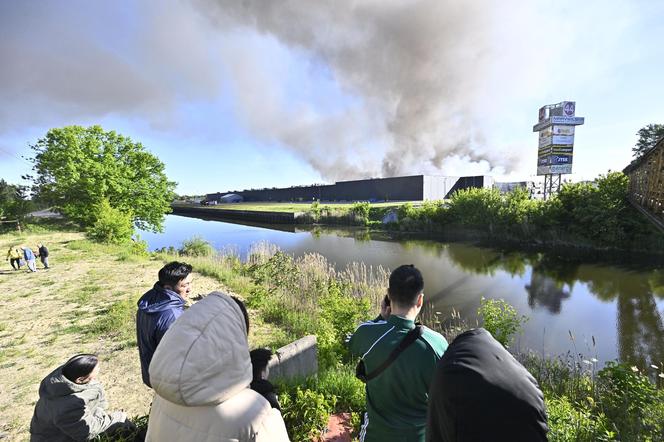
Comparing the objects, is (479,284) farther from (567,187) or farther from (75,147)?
(75,147)

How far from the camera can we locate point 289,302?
741cm

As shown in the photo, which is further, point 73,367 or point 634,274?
point 634,274

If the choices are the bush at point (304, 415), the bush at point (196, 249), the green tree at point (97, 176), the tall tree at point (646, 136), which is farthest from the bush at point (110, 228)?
the tall tree at point (646, 136)

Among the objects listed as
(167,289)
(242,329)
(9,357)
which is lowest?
(9,357)

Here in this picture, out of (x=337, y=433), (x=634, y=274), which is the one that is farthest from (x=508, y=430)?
(x=634, y=274)

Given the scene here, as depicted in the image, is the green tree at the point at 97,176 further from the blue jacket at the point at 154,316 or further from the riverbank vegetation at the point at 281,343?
the blue jacket at the point at 154,316

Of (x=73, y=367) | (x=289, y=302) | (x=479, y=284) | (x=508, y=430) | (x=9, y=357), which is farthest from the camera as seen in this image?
(x=479, y=284)

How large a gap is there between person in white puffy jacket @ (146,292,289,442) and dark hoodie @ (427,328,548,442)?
673 mm

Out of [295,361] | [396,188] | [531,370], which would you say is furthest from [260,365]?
[396,188]

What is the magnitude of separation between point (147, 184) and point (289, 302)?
65.4 ft

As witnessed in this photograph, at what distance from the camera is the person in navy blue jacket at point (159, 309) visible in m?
2.63

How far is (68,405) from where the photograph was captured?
2389 mm

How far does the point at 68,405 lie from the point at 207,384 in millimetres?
2316

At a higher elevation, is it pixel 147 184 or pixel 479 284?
pixel 147 184
